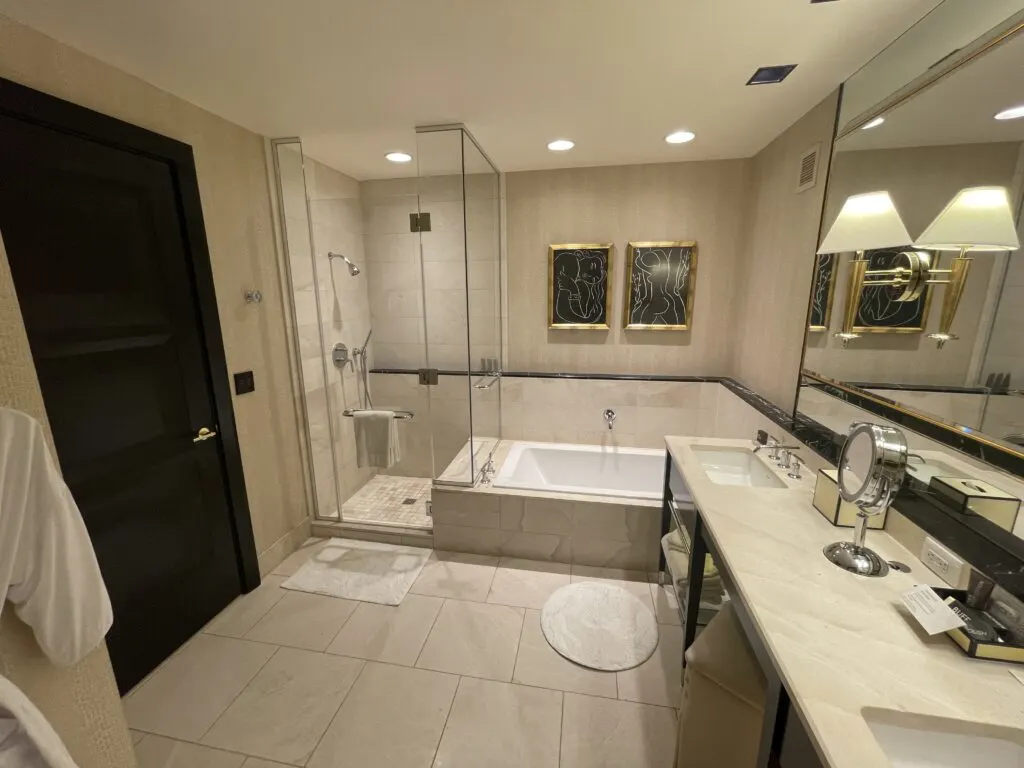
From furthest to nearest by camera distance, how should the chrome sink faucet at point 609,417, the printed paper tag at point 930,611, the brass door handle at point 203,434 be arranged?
the chrome sink faucet at point 609,417, the brass door handle at point 203,434, the printed paper tag at point 930,611

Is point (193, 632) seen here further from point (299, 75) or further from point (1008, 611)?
point (1008, 611)

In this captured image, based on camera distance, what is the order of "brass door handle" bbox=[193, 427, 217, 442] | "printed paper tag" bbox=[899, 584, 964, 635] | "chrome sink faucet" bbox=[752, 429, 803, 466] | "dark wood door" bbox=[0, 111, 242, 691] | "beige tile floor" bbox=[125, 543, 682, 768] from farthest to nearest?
"brass door handle" bbox=[193, 427, 217, 442]
"chrome sink faucet" bbox=[752, 429, 803, 466]
"beige tile floor" bbox=[125, 543, 682, 768]
"dark wood door" bbox=[0, 111, 242, 691]
"printed paper tag" bbox=[899, 584, 964, 635]

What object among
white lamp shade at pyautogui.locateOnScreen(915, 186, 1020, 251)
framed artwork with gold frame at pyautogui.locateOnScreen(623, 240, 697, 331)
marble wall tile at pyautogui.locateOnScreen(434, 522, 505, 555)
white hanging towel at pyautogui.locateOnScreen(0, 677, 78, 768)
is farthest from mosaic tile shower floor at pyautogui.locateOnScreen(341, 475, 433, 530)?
white lamp shade at pyautogui.locateOnScreen(915, 186, 1020, 251)

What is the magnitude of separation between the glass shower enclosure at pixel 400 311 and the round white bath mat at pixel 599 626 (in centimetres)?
91

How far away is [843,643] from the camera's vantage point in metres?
0.87

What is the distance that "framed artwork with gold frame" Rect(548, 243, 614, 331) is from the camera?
2922 mm

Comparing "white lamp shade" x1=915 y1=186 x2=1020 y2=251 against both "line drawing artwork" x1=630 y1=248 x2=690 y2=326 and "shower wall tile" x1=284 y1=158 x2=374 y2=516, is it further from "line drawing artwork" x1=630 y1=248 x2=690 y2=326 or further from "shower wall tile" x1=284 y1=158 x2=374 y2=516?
"shower wall tile" x1=284 y1=158 x2=374 y2=516

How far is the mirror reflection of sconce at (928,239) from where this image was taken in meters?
1.07

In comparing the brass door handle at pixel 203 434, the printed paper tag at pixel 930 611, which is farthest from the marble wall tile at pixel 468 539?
the printed paper tag at pixel 930 611

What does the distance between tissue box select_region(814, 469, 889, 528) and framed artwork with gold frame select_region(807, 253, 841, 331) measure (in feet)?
2.55

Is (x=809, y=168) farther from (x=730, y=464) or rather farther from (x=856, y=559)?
(x=856, y=559)

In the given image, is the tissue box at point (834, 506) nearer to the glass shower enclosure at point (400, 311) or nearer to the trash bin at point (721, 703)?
the trash bin at point (721, 703)

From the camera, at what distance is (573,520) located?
2.41 m

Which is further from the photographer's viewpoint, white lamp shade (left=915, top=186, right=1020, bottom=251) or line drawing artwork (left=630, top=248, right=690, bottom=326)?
line drawing artwork (left=630, top=248, right=690, bottom=326)
